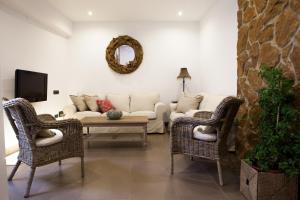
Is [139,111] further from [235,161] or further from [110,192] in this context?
[110,192]

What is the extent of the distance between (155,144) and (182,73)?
228 cm

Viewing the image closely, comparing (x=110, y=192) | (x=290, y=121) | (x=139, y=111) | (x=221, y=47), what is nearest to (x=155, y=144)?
(x=139, y=111)

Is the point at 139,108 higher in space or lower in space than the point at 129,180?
higher

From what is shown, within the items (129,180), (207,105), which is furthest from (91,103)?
(129,180)

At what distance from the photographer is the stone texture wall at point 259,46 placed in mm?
2031

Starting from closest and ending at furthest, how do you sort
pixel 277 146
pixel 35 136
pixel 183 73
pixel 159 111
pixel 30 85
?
pixel 277 146 < pixel 35 136 < pixel 30 85 < pixel 159 111 < pixel 183 73

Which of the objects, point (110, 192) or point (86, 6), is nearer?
point (110, 192)

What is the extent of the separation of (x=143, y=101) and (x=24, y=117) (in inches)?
131

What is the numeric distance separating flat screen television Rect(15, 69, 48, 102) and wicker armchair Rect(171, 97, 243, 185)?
8.37 feet

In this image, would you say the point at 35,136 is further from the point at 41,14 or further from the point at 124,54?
the point at 124,54

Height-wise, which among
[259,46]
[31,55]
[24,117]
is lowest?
[24,117]

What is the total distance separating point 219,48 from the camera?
14.2ft

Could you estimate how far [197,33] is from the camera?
5914 millimetres

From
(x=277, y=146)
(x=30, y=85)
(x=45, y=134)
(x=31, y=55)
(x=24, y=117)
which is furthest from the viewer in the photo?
(x=31, y=55)
